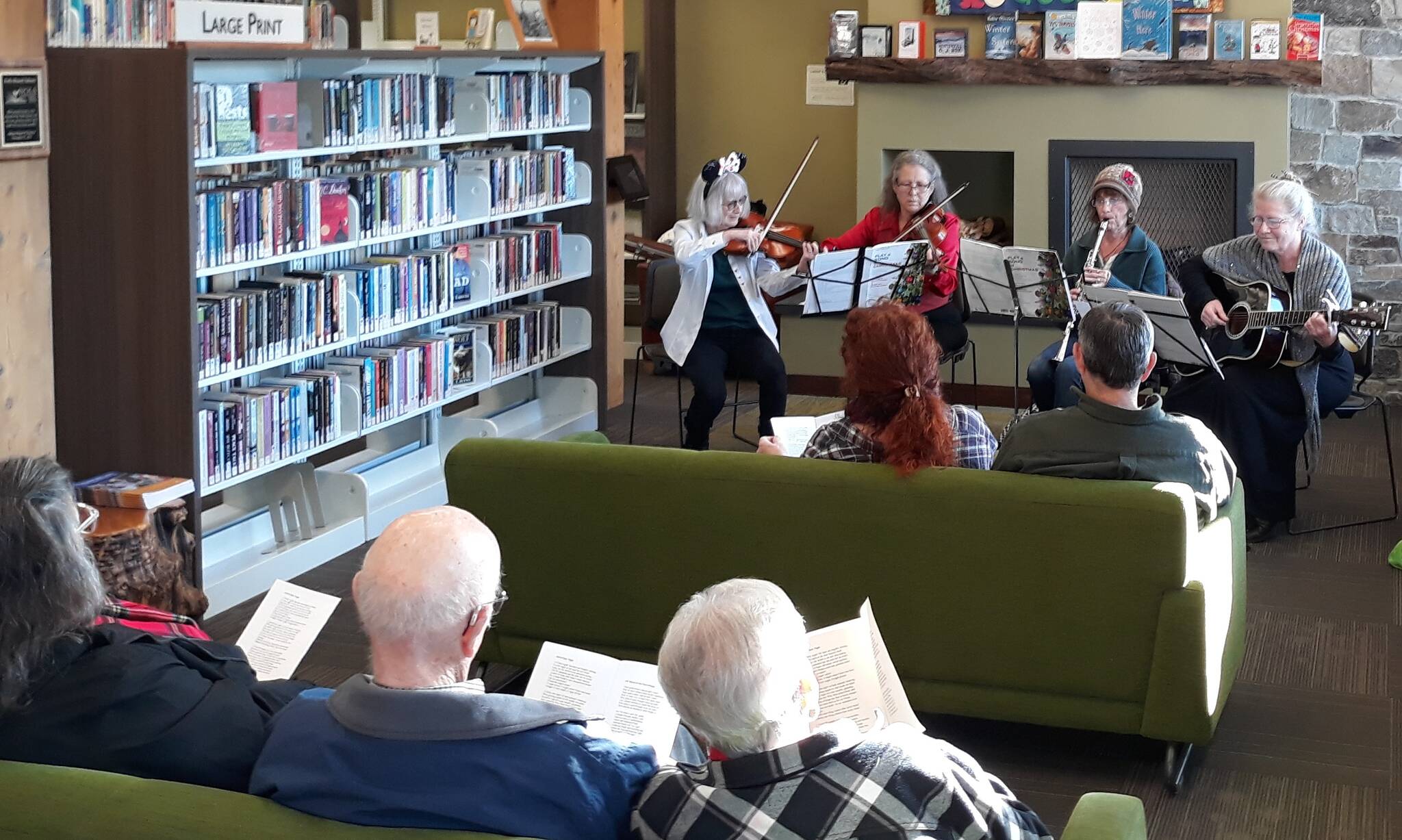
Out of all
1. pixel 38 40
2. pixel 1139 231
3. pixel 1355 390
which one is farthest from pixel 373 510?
pixel 1355 390

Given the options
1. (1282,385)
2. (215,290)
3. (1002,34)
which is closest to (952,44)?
(1002,34)

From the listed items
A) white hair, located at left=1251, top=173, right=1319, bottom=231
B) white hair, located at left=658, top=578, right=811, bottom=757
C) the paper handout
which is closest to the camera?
white hair, located at left=658, top=578, right=811, bottom=757

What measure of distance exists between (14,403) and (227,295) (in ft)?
2.18

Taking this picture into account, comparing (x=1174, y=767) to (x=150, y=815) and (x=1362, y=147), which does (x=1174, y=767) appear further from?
(x=1362, y=147)

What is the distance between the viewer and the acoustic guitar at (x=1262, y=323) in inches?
198

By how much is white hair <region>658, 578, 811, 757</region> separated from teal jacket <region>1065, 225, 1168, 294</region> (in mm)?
4073

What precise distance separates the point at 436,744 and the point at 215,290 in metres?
3.22

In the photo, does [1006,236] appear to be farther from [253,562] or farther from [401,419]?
[253,562]

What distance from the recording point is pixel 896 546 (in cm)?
336

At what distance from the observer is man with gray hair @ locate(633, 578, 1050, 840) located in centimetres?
169

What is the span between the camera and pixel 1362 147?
701cm

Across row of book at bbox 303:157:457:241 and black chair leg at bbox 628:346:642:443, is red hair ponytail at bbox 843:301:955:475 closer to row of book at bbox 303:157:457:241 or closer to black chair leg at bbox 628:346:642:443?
row of book at bbox 303:157:457:241

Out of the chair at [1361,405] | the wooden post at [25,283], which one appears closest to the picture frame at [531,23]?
the wooden post at [25,283]

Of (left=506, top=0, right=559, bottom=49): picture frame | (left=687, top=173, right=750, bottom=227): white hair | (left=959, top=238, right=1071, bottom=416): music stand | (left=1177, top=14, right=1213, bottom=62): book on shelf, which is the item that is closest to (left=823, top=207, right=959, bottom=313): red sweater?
(left=959, top=238, right=1071, bottom=416): music stand
